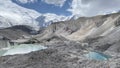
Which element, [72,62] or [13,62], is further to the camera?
[13,62]

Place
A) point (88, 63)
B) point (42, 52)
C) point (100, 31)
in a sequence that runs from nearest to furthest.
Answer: point (88, 63) → point (42, 52) → point (100, 31)

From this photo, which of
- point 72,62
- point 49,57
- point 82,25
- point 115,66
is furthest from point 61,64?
point 82,25

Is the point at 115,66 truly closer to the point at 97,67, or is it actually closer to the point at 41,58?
the point at 97,67

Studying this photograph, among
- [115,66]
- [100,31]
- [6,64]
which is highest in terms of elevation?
[115,66]

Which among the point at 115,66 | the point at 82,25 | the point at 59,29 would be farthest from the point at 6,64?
the point at 59,29

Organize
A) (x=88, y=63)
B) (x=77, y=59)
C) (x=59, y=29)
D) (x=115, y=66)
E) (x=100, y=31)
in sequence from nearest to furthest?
1. (x=115, y=66)
2. (x=88, y=63)
3. (x=77, y=59)
4. (x=100, y=31)
5. (x=59, y=29)

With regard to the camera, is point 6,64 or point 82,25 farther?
point 82,25

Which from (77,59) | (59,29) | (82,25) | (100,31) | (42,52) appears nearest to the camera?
(77,59)

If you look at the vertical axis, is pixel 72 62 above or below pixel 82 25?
above

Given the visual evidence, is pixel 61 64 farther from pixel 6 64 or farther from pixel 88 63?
pixel 6 64
